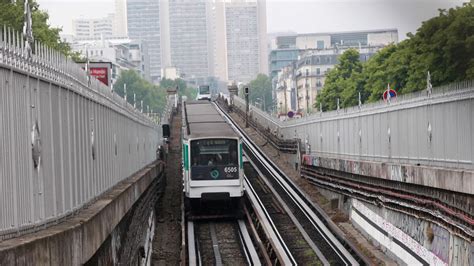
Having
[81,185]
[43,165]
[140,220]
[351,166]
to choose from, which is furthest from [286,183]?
[43,165]

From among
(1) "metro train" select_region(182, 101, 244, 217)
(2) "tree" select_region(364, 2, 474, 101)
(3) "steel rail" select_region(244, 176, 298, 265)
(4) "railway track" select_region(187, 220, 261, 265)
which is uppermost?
(2) "tree" select_region(364, 2, 474, 101)

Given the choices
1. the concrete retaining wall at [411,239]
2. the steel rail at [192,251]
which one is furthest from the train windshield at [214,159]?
the concrete retaining wall at [411,239]

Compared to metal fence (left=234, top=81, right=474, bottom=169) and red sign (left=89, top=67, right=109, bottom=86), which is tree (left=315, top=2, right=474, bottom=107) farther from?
red sign (left=89, top=67, right=109, bottom=86)

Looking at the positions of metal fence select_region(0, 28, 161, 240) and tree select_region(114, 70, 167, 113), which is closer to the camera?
metal fence select_region(0, 28, 161, 240)

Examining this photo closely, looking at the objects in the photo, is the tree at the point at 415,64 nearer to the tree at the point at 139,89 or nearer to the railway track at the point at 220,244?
the railway track at the point at 220,244

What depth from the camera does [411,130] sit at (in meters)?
→ 23.9

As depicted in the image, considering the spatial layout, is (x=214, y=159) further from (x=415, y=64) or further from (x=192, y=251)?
(x=415, y=64)

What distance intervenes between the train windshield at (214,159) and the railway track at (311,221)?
111 inches

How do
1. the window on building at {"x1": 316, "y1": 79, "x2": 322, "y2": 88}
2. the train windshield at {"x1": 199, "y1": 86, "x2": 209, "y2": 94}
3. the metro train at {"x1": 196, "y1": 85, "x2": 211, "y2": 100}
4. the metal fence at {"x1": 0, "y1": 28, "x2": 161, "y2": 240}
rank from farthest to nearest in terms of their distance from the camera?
the window on building at {"x1": 316, "y1": 79, "x2": 322, "y2": 88}
the train windshield at {"x1": 199, "y1": 86, "x2": 209, "y2": 94}
the metro train at {"x1": 196, "y1": 85, "x2": 211, "y2": 100}
the metal fence at {"x1": 0, "y1": 28, "x2": 161, "y2": 240}

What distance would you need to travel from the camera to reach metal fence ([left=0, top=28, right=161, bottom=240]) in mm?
9398

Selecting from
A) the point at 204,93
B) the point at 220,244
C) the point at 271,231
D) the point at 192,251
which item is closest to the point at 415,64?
the point at 271,231

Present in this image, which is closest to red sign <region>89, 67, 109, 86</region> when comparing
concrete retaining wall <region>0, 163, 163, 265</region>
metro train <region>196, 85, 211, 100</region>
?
concrete retaining wall <region>0, 163, 163, 265</region>

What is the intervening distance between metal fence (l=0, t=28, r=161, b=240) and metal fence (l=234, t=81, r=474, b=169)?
7.19 meters

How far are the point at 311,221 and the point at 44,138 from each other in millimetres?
21066
